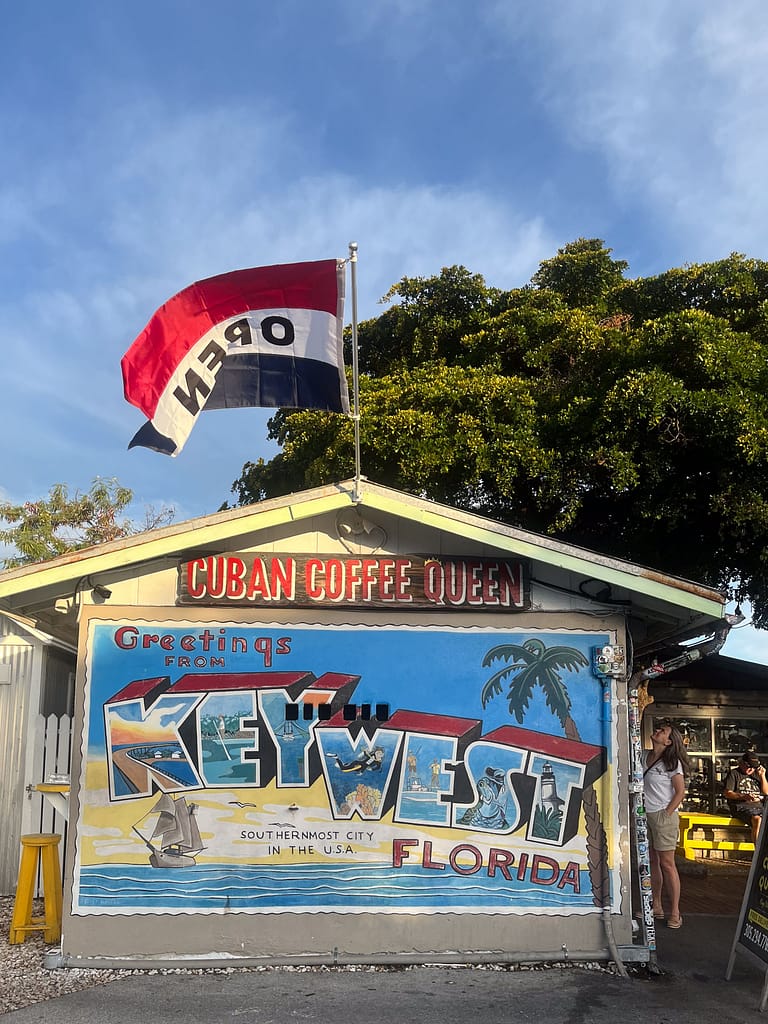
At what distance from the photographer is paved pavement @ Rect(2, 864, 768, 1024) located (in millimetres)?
5875

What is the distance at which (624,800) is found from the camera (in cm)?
723

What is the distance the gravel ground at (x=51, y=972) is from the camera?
6270 millimetres

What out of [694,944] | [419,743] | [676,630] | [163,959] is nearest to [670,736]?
[676,630]

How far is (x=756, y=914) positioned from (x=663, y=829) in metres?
1.33

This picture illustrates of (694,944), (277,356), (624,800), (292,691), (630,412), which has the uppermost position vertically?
(630,412)

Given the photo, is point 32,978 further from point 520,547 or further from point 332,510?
point 520,547

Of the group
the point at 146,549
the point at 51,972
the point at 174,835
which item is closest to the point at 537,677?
the point at 174,835

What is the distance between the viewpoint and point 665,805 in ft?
26.7

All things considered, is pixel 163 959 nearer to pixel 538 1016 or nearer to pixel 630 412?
pixel 538 1016

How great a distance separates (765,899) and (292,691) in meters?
3.89

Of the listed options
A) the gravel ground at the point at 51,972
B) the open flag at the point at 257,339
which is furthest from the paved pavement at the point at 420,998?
the open flag at the point at 257,339

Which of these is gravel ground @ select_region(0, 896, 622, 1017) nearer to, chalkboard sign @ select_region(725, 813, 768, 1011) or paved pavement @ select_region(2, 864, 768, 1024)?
paved pavement @ select_region(2, 864, 768, 1024)

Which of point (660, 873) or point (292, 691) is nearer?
point (292, 691)

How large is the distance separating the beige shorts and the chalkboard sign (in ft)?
3.43
